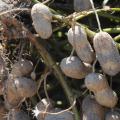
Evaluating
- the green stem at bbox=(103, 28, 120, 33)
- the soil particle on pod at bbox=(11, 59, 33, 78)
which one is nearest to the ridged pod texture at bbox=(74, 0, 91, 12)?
the green stem at bbox=(103, 28, 120, 33)

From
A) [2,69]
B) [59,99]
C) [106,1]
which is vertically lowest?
[59,99]

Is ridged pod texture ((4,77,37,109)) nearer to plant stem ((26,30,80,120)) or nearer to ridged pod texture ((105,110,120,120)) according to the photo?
plant stem ((26,30,80,120))

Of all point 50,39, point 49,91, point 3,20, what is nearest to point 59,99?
point 49,91

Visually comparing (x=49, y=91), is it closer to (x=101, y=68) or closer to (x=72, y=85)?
(x=72, y=85)

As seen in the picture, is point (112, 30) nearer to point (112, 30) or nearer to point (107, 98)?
point (112, 30)

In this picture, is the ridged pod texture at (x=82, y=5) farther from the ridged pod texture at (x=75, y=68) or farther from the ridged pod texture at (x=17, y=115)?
the ridged pod texture at (x=17, y=115)

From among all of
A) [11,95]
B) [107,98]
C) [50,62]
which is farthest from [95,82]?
[11,95]

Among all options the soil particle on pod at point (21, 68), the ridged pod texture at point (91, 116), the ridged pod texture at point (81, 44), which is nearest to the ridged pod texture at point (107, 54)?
the ridged pod texture at point (81, 44)
